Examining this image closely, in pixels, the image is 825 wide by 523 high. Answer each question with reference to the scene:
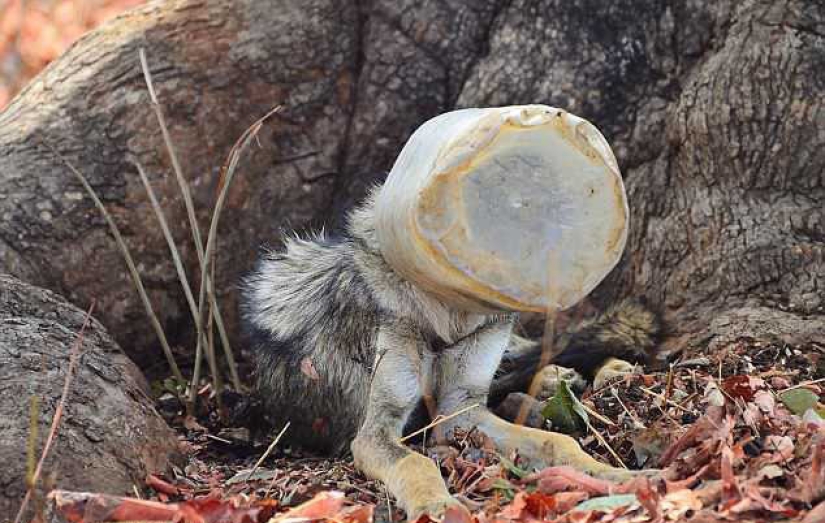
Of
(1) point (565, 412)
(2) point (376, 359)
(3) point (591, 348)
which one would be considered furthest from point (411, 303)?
(3) point (591, 348)

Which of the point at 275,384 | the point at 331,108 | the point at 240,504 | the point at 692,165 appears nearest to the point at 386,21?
the point at 331,108

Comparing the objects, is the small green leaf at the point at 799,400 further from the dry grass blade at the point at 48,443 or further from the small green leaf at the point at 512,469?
the dry grass blade at the point at 48,443

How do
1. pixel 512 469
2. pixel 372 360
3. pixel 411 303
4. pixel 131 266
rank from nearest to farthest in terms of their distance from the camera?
pixel 512 469
pixel 411 303
pixel 372 360
pixel 131 266

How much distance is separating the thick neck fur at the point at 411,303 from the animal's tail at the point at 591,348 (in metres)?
0.78

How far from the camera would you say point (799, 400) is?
14.2 feet

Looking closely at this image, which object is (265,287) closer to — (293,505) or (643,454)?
(293,505)

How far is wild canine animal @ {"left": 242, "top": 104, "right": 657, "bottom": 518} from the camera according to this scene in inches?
164

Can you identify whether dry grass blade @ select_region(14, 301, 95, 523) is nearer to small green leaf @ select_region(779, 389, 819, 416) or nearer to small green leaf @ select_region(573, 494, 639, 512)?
small green leaf @ select_region(573, 494, 639, 512)

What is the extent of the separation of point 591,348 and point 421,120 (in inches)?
65.0

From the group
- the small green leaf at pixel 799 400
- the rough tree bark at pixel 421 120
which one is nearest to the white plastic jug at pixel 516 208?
the small green leaf at pixel 799 400

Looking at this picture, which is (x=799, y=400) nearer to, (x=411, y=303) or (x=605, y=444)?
(x=605, y=444)

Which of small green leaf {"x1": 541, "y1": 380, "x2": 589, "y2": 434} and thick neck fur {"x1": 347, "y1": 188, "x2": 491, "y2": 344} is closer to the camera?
thick neck fur {"x1": 347, "y1": 188, "x2": 491, "y2": 344}

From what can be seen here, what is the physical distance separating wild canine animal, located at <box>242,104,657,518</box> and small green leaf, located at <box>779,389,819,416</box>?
0.79 meters

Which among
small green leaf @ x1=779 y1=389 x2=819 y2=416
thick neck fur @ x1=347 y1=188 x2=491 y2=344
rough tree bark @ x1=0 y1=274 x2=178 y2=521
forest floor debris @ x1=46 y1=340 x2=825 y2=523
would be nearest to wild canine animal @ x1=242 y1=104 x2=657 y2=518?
thick neck fur @ x1=347 y1=188 x2=491 y2=344
